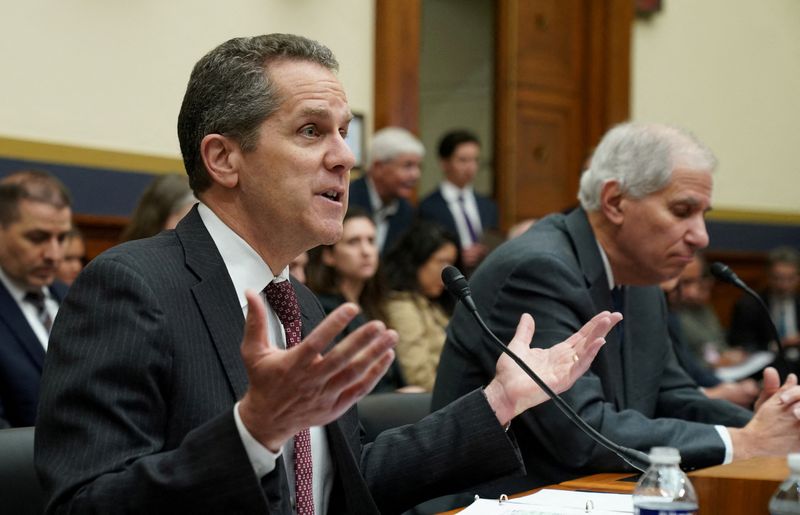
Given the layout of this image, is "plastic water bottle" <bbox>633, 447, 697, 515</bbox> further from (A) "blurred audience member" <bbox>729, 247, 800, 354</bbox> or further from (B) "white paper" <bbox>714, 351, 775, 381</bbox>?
(A) "blurred audience member" <bbox>729, 247, 800, 354</bbox>

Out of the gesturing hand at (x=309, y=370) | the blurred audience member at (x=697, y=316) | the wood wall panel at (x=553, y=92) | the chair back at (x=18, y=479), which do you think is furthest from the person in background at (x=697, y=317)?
the gesturing hand at (x=309, y=370)

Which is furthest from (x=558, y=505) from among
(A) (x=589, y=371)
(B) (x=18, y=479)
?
(B) (x=18, y=479)

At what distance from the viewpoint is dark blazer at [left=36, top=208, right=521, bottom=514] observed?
4.83 ft

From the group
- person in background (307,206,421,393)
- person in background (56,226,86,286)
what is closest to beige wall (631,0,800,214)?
person in background (307,206,421,393)

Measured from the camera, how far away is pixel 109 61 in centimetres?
520

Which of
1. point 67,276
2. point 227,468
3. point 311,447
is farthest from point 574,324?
point 67,276

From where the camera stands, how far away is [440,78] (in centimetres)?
904

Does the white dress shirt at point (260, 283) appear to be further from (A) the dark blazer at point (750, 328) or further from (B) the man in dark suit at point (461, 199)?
(A) the dark blazer at point (750, 328)

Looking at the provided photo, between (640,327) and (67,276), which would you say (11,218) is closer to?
(67,276)

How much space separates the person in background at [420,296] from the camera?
4.92 metres

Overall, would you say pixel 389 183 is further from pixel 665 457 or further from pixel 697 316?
pixel 665 457

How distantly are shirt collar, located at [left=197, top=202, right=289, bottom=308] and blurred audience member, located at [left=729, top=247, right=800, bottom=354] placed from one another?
22.4 ft

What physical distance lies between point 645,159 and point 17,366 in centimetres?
205

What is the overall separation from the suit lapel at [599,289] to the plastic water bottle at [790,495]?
123 cm
